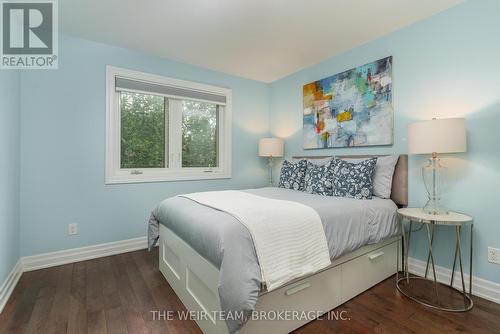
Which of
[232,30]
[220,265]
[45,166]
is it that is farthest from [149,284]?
[232,30]

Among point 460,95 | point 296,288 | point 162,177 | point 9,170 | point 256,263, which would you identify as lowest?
point 296,288

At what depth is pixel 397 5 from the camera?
200 cm

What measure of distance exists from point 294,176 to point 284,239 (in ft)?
5.18

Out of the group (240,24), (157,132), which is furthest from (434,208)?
(157,132)

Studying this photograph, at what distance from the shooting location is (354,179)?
88.8 inches

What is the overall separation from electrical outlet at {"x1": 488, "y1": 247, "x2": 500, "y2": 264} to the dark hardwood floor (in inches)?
12.5

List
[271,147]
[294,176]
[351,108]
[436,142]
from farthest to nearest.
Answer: [271,147] < [294,176] < [351,108] < [436,142]

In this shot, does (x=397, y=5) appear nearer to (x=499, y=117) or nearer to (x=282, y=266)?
(x=499, y=117)

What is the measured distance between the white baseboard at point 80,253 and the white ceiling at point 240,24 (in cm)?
230

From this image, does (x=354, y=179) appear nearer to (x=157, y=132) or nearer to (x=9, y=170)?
(x=157, y=132)

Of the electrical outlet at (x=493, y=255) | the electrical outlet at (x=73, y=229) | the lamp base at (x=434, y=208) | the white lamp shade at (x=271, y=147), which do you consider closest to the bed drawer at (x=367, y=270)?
the lamp base at (x=434, y=208)

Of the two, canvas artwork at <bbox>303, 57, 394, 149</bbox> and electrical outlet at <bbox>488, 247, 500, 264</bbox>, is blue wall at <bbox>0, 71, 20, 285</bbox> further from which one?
Answer: electrical outlet at <bbox>488, 247, 500, 264</bbox>

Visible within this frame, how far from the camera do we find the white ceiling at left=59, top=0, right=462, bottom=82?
200cm

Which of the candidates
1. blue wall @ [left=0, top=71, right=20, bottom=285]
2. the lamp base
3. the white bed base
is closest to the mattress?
the white bed base
